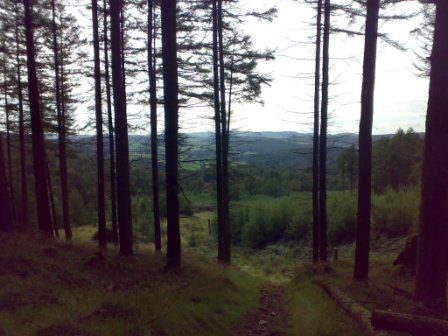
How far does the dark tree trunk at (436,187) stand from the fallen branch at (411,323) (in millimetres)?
1714

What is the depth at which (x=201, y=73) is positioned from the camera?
18.6m

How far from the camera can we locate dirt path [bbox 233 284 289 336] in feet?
30.9

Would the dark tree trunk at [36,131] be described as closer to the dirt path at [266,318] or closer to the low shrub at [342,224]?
the dirt path at [266,318]

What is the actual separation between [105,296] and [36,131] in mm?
8914

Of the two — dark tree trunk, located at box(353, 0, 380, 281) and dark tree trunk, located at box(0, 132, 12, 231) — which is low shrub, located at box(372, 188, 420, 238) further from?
dark tree trunk, located at box(0, 132, 12, 231)

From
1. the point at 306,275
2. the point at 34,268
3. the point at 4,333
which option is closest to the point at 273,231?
the point at 306,275

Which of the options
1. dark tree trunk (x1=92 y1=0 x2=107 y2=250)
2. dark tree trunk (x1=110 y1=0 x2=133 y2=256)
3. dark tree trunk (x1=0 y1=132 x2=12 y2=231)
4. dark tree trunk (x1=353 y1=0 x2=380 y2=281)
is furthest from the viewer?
dark tree trunk (x1=92 y1=0 x2=107 y2=250)

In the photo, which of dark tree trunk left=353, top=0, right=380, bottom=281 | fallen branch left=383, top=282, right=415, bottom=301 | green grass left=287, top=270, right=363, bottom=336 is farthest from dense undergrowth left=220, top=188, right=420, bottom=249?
fallen branch left=383, top=282, right=415, bottom=301

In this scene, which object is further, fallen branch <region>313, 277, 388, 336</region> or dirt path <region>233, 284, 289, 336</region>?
dirt path <region>233, 284, 289, 336</region>

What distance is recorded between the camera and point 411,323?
A: 605 centimetres

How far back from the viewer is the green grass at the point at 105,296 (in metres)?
6.41

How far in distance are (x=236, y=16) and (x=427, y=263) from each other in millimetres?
13845

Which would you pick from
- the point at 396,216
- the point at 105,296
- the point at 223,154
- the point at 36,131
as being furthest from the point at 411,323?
the point at 396,216

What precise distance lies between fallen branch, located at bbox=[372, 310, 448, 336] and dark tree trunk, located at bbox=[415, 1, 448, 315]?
1714 millimetres
